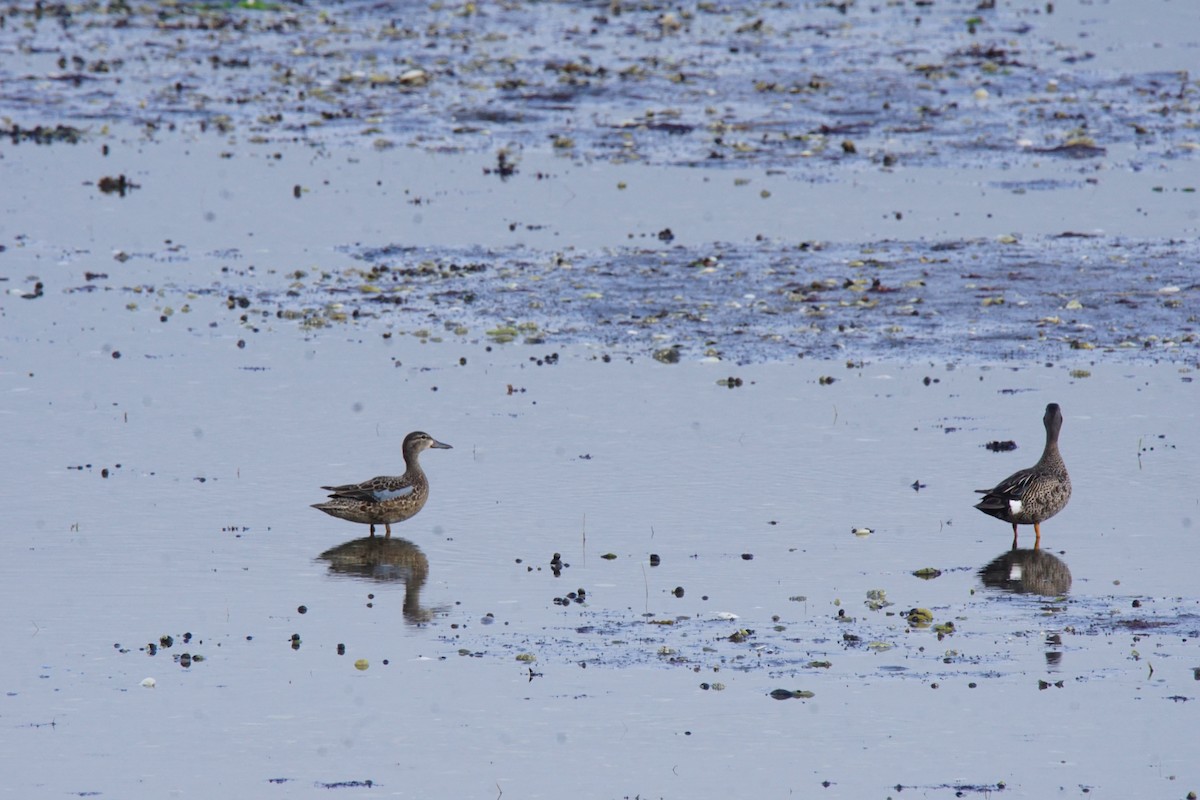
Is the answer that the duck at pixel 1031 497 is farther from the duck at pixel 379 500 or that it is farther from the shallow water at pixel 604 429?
the duck at pixel 379 500

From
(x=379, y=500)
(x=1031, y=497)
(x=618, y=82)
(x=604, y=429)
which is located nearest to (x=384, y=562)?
(x=379, y=500)

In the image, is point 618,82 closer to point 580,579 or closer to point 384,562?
point 384,562

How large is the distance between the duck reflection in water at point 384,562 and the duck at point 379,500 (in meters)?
0.22

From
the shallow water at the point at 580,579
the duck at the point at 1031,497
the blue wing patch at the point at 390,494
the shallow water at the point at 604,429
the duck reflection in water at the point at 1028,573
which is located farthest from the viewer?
the blue wing patch at the point at 390,494

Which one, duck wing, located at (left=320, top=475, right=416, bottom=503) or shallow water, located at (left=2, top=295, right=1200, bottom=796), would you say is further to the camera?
duck wing, located at (left=320, top=475, right=416, bottom=503)

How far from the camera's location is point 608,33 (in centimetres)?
4928

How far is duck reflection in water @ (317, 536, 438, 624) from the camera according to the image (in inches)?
612

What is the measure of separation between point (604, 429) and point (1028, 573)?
568 centimetres

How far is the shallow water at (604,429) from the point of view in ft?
40.0

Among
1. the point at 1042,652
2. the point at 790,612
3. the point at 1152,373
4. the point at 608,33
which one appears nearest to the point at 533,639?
the point at 790,612

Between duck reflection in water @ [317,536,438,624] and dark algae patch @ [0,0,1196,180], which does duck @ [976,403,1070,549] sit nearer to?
duck reflection in water @ [317,536,438,624]

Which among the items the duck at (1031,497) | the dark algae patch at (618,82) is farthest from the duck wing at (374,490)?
the dark algae patch at (618,82)

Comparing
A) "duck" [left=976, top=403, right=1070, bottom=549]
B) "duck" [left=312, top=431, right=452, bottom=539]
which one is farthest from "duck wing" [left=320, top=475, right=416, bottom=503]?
"duck" [left=976, top=403, right=1070, bottom=549]

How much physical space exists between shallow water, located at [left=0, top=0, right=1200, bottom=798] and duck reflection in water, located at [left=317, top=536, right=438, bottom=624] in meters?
0.08
